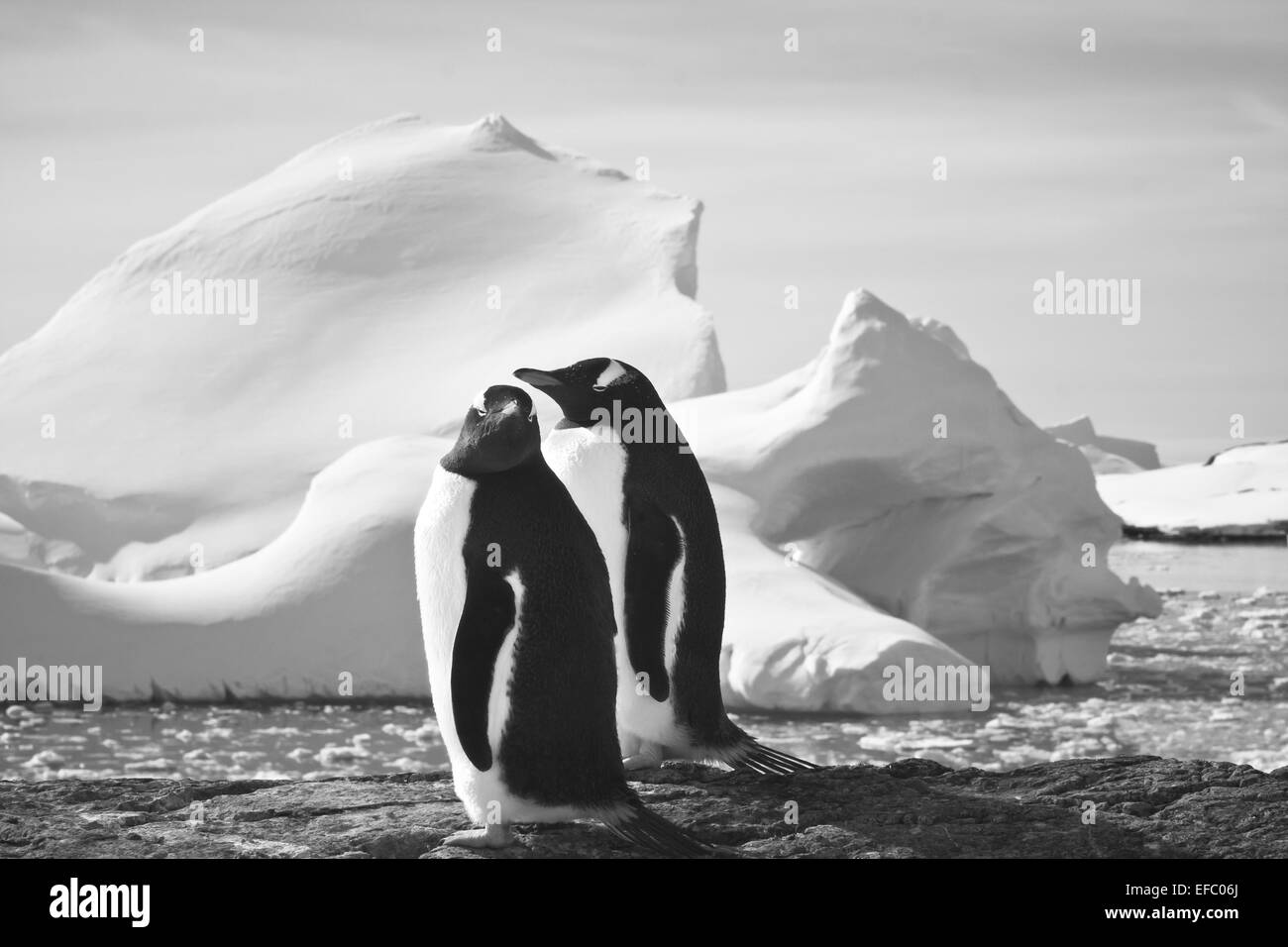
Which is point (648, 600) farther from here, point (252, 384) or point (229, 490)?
point (252, 384)

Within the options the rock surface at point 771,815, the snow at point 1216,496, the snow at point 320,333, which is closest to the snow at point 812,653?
the rock surface at point 771,815

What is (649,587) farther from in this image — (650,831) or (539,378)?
(650,831)

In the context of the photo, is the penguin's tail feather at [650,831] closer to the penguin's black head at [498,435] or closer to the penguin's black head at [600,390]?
the penguin's black head at [498,435]

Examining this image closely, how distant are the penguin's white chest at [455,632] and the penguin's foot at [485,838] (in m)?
0.04

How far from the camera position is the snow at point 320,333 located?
18.4m

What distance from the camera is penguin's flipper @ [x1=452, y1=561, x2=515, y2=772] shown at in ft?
9.45

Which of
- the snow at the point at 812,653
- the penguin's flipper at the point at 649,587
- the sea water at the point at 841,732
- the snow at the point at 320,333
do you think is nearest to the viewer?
the penguin's flipper at the point at 649,587

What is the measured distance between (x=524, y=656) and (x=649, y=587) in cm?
69

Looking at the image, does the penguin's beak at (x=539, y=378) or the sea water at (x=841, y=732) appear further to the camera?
the sea water at (x=841, y=732)

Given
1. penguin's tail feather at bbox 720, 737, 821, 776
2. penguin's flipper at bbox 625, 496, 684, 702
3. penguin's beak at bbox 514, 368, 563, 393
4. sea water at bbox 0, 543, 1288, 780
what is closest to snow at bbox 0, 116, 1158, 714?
sea water at bbox 0, 543, 1288, 780

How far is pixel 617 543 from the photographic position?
3.58 metres

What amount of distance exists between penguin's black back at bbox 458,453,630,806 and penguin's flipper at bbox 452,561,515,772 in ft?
0.12

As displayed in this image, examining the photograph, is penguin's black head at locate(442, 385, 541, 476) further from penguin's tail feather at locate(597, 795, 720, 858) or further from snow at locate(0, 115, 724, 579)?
snow at locate(0, 115, 724, 579)
